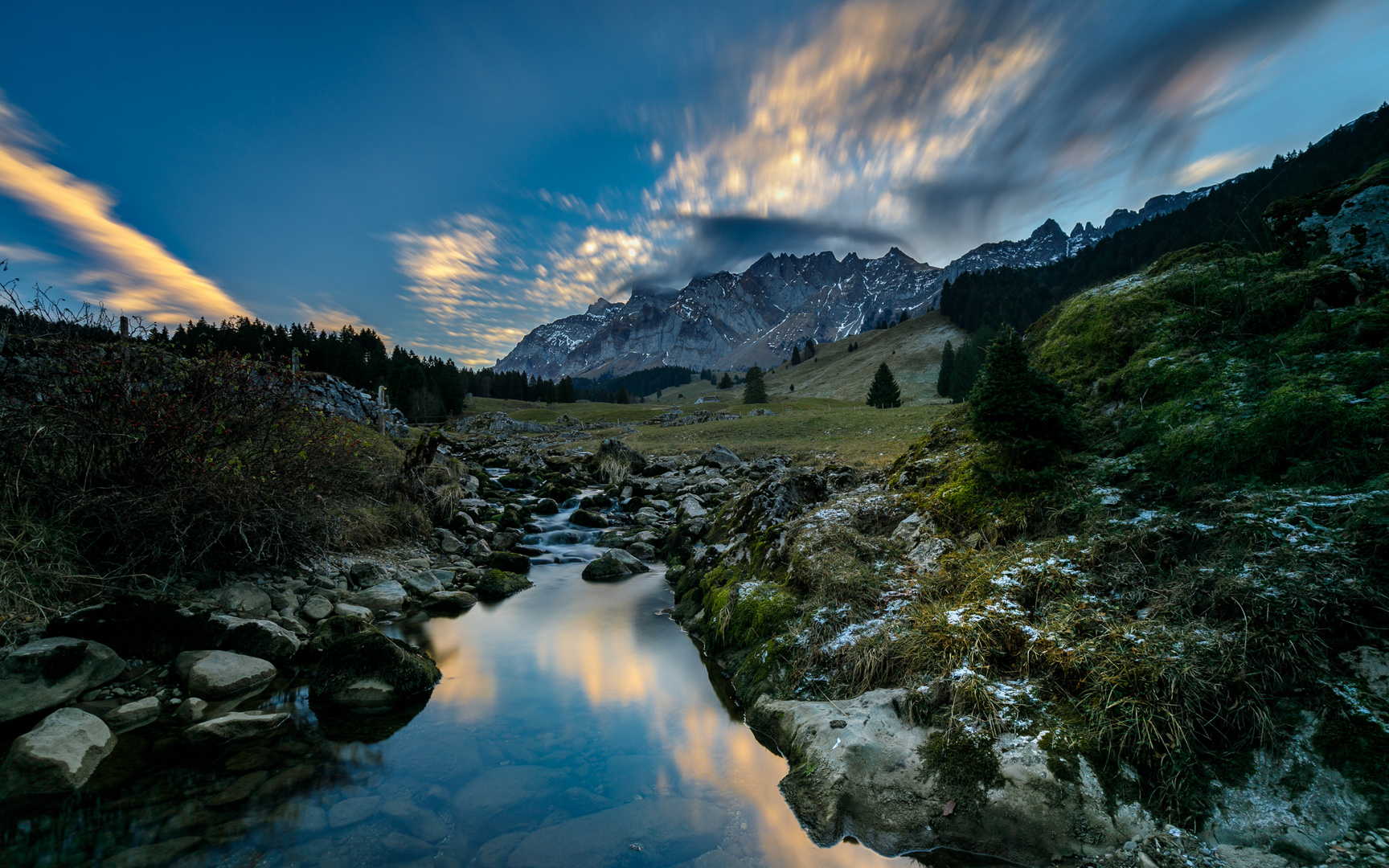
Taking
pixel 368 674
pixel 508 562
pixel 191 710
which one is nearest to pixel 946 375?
pixel 508 562

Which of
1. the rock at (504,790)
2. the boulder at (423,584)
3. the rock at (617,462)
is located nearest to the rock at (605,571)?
the boulder at (423,584)

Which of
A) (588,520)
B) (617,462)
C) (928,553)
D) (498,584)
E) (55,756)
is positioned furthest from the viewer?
(617,462)

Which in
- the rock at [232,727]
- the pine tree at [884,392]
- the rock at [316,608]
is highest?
the pine tree at [884,392]

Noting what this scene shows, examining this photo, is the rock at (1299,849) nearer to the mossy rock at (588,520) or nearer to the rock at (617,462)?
the mossy rock at (588,520)

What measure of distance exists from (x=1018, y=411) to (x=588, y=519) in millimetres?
17062

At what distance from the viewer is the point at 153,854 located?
494 centimetres

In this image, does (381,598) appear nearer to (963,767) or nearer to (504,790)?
(504,790)

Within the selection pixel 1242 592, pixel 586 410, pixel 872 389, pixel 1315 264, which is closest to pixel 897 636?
pixel 1242 592

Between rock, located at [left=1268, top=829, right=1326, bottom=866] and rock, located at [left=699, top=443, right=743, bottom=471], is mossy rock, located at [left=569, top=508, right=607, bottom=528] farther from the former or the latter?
rock, located at [left=1268, top=829, right=1326, bottom=866]

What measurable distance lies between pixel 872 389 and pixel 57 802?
7726cm

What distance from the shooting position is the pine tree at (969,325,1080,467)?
8281 millimetres

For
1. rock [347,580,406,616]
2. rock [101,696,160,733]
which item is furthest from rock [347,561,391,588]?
rock [101,696,160,733]

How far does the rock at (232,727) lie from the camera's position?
21.3 feet

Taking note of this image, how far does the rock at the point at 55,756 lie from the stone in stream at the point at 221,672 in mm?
1304
